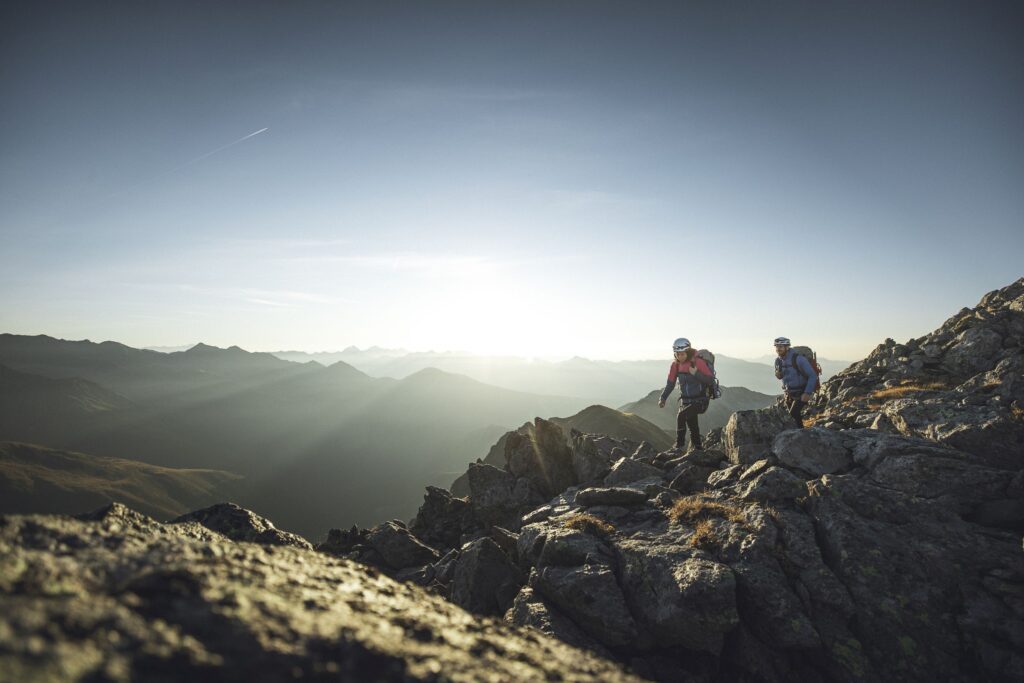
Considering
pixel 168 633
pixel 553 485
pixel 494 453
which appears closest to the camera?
pixel 168 633

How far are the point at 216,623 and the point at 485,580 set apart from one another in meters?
12.1

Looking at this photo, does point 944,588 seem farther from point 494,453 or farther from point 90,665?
point 494,453

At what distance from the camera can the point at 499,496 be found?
23922mm

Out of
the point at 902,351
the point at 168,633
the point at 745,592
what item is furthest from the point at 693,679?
the point at 902,351

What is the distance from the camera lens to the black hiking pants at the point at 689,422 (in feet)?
74.8

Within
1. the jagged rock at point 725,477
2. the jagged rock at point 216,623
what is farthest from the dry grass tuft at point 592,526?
the jagged rock at point 216,623

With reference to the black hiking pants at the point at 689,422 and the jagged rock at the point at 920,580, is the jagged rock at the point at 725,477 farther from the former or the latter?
the black hiking pants at the point at 689,422

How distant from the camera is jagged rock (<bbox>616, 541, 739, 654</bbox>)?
10.5m

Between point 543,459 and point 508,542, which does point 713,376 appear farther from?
point 508,542

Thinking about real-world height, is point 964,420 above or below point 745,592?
above

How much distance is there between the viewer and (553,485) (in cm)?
2534

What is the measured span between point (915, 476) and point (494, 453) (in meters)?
88.8

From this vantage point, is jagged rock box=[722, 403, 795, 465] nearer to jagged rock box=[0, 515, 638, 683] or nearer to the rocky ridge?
the rocky ridge

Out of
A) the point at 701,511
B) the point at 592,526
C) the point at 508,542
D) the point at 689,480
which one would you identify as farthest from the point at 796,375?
the point at 508,542
